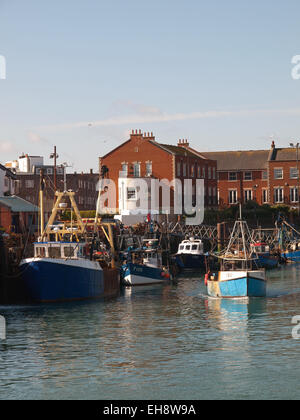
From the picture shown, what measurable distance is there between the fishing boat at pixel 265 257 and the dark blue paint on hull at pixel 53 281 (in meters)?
35.6

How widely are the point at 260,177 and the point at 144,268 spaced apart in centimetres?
6993

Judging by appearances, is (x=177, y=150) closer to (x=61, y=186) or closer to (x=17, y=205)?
(x=61, y=186)

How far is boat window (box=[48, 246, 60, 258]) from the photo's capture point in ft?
185

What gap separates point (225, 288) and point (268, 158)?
8422 cm

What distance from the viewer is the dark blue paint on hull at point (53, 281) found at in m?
54.0

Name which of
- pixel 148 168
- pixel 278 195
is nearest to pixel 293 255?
pixel 148 168

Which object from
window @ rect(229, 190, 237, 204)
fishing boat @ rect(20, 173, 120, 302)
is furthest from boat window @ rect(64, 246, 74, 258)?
window @ rect(229, 190, 237, 204)

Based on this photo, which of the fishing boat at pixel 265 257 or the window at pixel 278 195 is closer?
the fishing boat at pixel 265 257

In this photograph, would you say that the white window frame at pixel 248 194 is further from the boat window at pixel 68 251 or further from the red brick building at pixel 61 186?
the boat window at pixel 68 251

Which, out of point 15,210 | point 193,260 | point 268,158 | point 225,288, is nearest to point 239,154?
point 268,158

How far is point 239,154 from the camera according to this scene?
472 feet

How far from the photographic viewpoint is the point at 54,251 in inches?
2222

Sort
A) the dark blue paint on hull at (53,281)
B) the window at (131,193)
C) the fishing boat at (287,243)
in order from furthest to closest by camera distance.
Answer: the window at (131,193)
the fishing boat at (287,243)
the dark blue paint on hull at (53,281)

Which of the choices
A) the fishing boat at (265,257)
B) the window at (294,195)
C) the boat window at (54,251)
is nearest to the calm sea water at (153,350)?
the boat window at (54,251)
